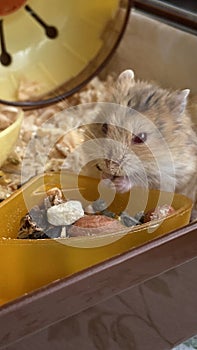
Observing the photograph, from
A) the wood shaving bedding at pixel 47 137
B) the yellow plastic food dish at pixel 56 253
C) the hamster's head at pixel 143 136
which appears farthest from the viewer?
the wood shaving bedding at pixel 47 137

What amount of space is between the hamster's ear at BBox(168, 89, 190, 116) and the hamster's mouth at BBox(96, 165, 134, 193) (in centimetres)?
11

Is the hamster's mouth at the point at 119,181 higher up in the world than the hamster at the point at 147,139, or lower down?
lower down

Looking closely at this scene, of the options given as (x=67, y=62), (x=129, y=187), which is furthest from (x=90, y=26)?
(x=129, y=187)

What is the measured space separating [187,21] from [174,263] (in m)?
0.57

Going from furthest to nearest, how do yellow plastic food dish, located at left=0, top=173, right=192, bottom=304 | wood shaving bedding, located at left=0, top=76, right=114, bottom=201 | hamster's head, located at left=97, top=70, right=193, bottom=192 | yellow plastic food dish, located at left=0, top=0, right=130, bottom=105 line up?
yellow plastic food dish, located at left=0, top=0, right=130, bottom=105 < wood shaving bedding, located at left=0, top=76, right=114, bottom=201 < hamster's head, located at left=97, top=70, right=193, bottom=192 < yellow plastic food dish, located at left=0, top=173, right=192, bottom=304

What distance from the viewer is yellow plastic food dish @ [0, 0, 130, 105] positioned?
1.27m

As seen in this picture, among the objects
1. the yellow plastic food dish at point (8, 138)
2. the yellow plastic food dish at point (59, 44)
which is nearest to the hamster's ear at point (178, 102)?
the yellow plastic food dish at point (8, 138)

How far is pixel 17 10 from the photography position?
4.03 feet

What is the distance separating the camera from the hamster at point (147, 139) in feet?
2.95

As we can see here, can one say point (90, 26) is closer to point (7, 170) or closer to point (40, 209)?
point (7, 170)

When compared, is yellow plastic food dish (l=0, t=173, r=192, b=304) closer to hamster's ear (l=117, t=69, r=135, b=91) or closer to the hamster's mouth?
the hamster's mouth

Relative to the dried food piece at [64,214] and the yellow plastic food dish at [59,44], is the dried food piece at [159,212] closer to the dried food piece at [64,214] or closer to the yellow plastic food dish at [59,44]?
the dried food piece at [64,214]

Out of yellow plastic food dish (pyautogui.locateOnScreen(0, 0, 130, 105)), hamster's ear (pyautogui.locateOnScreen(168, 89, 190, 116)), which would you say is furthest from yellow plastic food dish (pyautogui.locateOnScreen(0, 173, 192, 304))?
yellow plastic food dish (pyautogui.locateOnScreen(0, 0, 130, 105))

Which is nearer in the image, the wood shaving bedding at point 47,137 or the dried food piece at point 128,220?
the dried food piece at point 128,220
